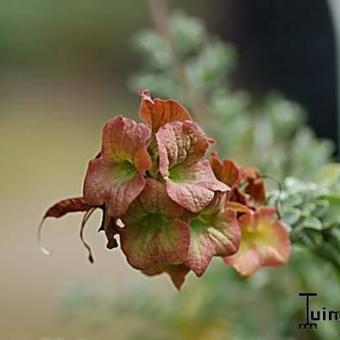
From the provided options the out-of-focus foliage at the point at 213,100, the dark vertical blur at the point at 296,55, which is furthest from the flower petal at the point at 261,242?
the dark vertical blur at the point at 296,55

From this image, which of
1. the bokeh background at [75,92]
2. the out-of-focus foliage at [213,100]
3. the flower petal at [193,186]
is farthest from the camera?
the bokeh background at [75,92]

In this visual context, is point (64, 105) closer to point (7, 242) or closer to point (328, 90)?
point (7, 242)

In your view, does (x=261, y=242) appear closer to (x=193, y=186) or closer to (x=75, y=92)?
(x=193, y=186)

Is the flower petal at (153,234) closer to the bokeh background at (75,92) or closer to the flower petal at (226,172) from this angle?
the flower petal at (226,172)

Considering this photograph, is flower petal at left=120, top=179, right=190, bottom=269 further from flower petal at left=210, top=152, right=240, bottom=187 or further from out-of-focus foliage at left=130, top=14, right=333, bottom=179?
out-of-focus foliage at left=130, top=14, right=333, bottom=179

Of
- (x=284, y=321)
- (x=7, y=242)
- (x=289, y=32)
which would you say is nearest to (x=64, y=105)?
(x=7, y=242)

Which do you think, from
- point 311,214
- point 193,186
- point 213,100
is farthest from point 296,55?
point 193,186

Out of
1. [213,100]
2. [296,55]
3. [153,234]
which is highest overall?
[296,55]

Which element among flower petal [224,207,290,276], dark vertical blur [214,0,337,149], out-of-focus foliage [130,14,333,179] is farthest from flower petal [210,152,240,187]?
dark vertical blur [214,0,337,149]
